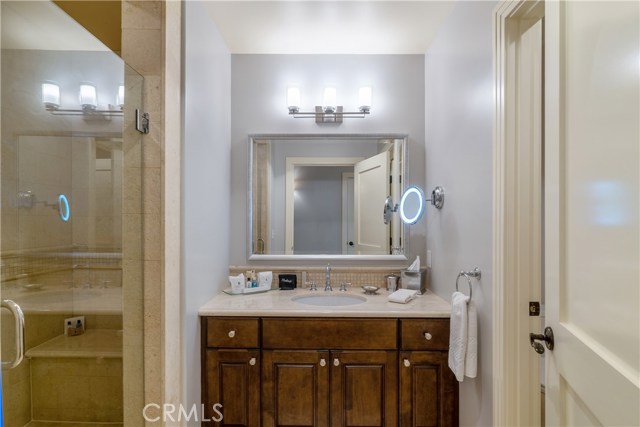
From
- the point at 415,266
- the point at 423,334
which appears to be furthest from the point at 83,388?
the point at 415,266

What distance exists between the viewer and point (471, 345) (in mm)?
1427

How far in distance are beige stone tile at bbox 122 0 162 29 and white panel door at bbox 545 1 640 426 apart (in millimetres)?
1477

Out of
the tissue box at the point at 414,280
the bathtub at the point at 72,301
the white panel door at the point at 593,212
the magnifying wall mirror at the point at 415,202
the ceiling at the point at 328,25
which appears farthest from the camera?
the tissue box at the point at 414,280

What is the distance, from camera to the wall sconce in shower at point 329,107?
2.20 metres

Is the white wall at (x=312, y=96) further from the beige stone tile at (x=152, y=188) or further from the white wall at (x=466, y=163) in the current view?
the beige stone tile at (x=152, y=188)

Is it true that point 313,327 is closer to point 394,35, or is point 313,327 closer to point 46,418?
point 46,418

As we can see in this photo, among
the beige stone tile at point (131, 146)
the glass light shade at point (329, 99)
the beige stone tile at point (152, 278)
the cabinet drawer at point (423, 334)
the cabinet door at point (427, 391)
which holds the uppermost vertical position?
the glass light shade at point (329, 99)

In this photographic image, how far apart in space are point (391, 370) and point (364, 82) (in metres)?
1.91

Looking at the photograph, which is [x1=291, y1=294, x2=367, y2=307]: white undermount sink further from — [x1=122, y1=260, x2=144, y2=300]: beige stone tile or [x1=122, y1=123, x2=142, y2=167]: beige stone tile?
[x1=122, y1=123, x2=142, y2=167]: beige stone tile

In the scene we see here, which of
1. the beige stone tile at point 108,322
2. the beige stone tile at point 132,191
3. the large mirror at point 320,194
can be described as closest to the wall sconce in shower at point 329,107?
the large mirror at point 320,194

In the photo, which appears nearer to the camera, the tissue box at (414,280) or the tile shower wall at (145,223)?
the tile shower wall at (145,223)

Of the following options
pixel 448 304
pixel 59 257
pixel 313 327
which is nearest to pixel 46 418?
pixel 59 257

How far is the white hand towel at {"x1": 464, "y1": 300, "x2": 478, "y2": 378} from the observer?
1.42 m

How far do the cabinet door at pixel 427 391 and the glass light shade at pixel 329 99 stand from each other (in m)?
1.64
